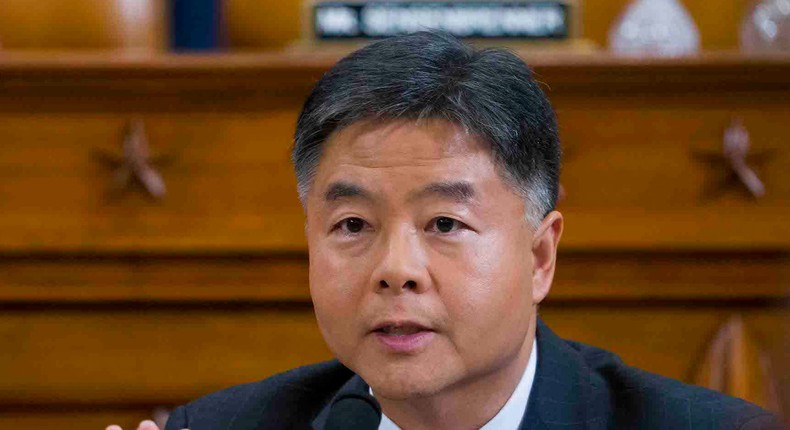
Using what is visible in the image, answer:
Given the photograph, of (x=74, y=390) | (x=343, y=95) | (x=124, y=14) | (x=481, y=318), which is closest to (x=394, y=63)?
(x=343, y=95)

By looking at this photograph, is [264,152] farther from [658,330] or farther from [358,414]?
[358,414]

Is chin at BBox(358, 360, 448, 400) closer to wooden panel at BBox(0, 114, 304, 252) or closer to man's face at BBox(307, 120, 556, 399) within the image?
man's face at BBox(307, 120, 556, 399)

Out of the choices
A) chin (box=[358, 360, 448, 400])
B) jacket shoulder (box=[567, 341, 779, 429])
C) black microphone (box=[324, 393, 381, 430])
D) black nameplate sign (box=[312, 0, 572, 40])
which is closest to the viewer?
black microphone (box=[324, 393, 381, 430])

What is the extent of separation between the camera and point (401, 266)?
4.31 feet

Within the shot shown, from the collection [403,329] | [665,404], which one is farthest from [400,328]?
[665,404]

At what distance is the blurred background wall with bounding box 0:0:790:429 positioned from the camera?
2.28 metres

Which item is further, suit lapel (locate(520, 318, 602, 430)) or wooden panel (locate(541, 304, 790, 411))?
wooden panel (locate(541, 304, 790, 411))

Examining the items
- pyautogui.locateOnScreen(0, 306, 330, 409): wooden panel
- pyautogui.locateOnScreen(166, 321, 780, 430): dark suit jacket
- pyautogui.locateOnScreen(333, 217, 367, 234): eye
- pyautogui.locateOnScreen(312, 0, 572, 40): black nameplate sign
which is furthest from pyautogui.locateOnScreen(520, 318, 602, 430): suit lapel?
pyautogui.locateOnScreen(312, 0, 572, 40): black nameplate sign

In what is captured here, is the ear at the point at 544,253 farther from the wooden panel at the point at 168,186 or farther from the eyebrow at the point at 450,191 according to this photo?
the wooden panel at the point at 168,186

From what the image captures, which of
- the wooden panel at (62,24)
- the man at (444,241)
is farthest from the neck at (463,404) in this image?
the wooden panel at (62,24)

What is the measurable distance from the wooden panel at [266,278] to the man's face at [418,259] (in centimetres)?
94

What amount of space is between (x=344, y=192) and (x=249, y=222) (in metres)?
0.97

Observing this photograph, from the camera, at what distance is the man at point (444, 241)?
1.35 metres

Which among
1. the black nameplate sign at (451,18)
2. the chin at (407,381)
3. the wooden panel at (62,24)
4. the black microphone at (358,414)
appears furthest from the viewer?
the wooden panel at (62,24)
